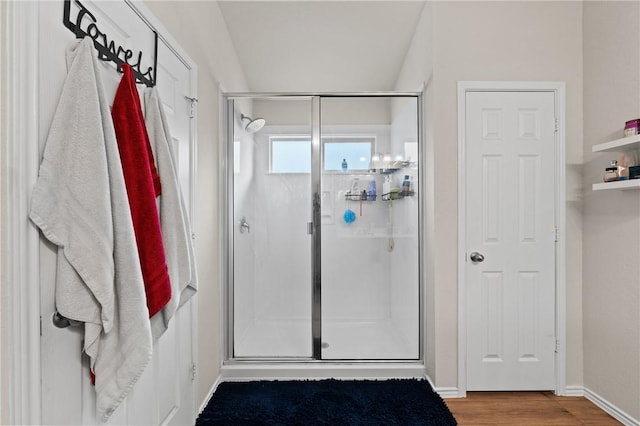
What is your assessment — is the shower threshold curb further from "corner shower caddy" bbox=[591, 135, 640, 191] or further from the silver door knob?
"corner shower caddy" bbox=[591, 135, 640, 191]

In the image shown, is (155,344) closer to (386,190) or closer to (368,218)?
(368,218)

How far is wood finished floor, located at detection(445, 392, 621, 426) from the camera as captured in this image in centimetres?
214

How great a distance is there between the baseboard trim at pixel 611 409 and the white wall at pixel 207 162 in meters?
2.45

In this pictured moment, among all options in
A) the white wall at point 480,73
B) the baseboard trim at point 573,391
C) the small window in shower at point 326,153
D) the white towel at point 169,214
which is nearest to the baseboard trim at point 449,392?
the white wall at point 480,73

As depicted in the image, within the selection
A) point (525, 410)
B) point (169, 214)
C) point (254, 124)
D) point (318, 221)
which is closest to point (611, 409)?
point (525, 410)

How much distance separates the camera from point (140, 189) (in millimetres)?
1179

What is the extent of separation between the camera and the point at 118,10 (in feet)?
4.27

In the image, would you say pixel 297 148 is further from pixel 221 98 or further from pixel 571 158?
pixel 571 158

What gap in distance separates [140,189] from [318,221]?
67.5 inches

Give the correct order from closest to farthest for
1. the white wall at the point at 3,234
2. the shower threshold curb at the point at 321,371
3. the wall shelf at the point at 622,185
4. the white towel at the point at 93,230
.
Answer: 1. the white wall at the point at 3,234
2. the white towel at the point at 93,230
3. the wall shelf at the point at 622,185
4. the shower threshold curb at the point at 321,371

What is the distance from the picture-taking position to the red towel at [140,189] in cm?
116

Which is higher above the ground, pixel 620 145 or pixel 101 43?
pixel 101 43

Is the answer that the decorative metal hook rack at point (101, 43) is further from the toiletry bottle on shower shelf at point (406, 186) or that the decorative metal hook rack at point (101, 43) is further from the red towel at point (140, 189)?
the toiletry bottle on shower shelf at point (406, 186)

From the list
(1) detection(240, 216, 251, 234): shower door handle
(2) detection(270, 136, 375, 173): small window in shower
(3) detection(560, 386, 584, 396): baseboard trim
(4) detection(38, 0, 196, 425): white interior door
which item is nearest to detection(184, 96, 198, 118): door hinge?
(4) detection(38, 0, 196, 425): white interior door
